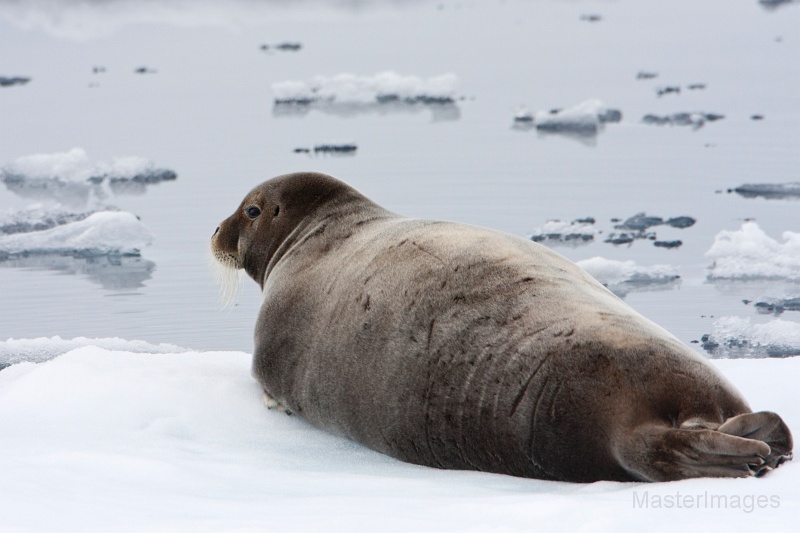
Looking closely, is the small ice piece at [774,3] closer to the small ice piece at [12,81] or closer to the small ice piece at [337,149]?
the small ice piece at [12,81]

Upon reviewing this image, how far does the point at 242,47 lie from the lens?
1109 inches

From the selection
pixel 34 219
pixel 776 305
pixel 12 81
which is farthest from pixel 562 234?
pixel 12 81

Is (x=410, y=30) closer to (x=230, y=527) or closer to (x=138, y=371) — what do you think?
(x=138, y=371)

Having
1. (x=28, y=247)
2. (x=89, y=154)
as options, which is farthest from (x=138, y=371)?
(x=89, y=154)

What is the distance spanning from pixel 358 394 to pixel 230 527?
1349mm

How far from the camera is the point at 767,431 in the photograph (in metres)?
2.79

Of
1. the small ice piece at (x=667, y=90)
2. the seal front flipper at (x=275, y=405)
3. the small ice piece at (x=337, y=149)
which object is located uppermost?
the seal front flipper at (x=275, y=405)

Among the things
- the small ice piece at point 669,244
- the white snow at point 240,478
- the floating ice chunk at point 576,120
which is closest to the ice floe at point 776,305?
the small ice piece at point 669,244

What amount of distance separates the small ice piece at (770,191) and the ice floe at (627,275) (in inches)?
126

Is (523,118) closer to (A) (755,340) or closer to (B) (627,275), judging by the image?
(B) (627,275)

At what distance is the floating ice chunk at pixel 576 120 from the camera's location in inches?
581

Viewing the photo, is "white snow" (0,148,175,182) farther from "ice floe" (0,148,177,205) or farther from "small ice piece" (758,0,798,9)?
"small ice piece" (758,0,798,9)

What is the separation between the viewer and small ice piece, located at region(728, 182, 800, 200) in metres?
10.2

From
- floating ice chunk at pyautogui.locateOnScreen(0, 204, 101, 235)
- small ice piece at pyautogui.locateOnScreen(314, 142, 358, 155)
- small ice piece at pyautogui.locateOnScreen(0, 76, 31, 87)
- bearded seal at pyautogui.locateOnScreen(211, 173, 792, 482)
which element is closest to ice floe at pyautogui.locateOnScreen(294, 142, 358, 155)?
small ice piece at pyautogui.locateOnScreen(314, 142, 358, 155)
